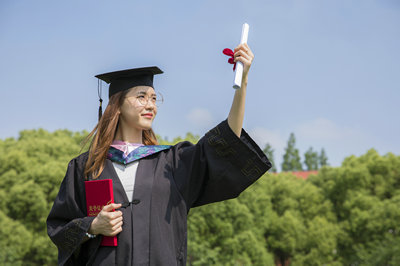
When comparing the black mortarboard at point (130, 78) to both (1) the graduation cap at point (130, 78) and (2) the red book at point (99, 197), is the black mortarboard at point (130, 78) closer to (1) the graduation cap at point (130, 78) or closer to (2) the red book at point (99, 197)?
(1) the graduation cap at point (130, 78)

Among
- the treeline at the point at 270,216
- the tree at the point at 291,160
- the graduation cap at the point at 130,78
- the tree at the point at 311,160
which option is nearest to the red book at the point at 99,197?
the graduation cap at the point at 130,78

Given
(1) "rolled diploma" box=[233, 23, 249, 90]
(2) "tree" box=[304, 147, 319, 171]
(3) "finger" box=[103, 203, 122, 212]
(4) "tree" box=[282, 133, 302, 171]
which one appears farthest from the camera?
(2) "tree" box=[304, 147, 319, 171]

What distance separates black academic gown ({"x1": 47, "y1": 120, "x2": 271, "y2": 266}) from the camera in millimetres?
2746

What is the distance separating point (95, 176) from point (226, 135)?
87 cm

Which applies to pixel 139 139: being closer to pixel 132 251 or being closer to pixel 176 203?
pixel 176 203

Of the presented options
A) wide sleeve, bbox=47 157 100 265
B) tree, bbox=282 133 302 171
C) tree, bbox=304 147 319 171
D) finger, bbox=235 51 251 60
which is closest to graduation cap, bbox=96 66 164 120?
wide sleeve, bbox=47 157 100 265

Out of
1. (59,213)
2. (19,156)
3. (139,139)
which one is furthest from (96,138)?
(19,156)

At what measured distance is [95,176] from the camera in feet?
9.72

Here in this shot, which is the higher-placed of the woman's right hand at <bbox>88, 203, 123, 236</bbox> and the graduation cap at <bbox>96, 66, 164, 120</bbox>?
the graduation cap at <bbox>96, 66, 164, 120</bbox>

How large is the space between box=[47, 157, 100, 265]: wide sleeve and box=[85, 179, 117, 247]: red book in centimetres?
7

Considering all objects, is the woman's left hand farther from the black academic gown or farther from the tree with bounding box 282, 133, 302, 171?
the tree with bounding box 282, 133, 302, 171

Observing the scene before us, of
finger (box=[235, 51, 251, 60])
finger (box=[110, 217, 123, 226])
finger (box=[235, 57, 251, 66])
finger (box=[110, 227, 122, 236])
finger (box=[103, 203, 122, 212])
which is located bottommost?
finger (box=[110, 227, 122, 236])

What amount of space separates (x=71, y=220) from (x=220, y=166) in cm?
101

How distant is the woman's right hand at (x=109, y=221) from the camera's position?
2.72 metres
